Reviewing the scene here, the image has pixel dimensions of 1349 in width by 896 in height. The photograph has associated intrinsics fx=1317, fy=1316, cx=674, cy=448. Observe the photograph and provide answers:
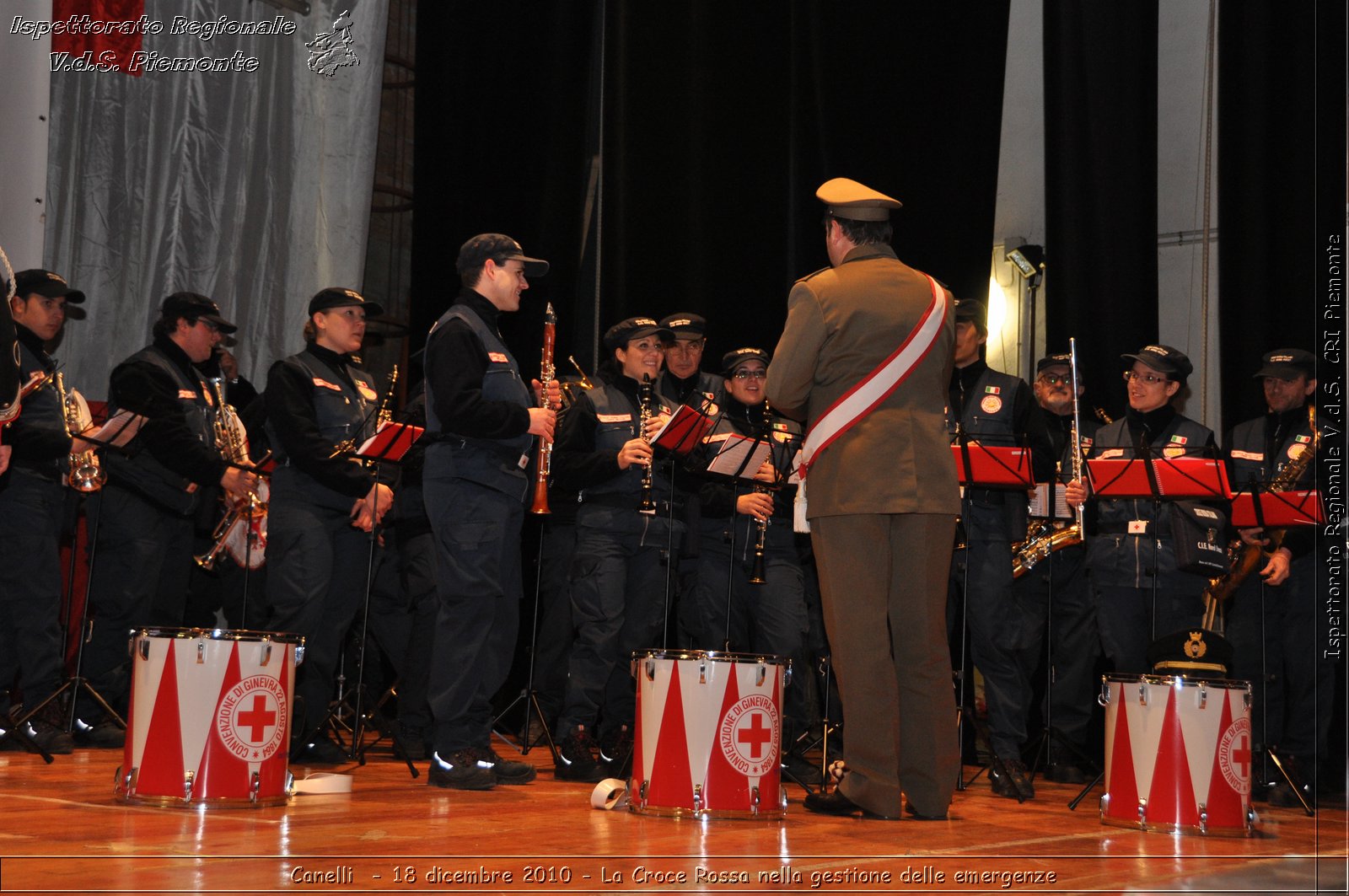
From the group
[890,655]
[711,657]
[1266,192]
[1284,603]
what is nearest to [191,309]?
[711,657]

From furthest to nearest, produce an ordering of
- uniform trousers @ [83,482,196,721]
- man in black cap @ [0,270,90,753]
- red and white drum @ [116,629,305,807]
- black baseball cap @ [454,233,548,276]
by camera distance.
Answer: uniform trousers @ [83,482,196,721] → man in black cap @ [0,270,90,753] → black baseball cap @ [454,233,548,276] → red and white drum @ [116,629,305,807]

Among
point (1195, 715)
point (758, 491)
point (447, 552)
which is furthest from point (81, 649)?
point (1195, 715)

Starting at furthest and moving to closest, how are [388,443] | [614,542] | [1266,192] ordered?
[1266,192]
[614,542]
[388,443]

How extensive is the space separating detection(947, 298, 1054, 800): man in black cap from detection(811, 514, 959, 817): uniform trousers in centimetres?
148

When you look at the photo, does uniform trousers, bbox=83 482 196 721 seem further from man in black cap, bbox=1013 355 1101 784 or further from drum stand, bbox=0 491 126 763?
man in black cap, bbox=1013 355 1101 784

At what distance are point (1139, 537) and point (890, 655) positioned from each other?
245 cm

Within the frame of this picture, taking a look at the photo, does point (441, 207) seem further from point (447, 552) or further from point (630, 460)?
point (447, 552)

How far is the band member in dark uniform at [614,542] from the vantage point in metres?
5.68

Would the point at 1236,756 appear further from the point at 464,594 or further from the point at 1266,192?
the point at 1266,192

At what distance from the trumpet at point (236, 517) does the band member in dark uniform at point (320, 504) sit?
2.70ft

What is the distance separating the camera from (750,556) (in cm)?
635

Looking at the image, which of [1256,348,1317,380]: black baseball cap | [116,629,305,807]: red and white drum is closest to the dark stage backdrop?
[1256,348,1317,380]: black baseball cap

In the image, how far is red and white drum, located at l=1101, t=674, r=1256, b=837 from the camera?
4609 millimetres

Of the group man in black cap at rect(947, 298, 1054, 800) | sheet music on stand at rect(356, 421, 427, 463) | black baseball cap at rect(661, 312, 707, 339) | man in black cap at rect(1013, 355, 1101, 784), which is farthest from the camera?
man in black cap at rect(1013, 355, 1101, 784)
